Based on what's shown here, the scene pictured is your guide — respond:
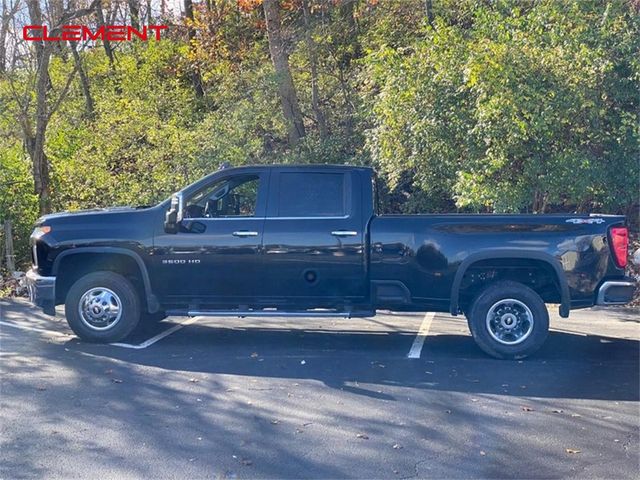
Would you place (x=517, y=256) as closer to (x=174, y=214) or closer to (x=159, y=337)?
(x=174, y=214)

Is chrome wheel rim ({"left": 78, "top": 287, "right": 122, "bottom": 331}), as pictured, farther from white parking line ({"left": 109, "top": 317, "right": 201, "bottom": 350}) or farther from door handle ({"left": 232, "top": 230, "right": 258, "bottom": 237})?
door handle ({"left": 232, "top": 230, "right": 258, "bottom": 237})

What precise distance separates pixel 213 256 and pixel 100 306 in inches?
53.6

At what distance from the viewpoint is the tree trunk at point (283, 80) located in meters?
18.0

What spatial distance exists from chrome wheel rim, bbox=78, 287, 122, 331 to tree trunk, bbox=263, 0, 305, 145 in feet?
32.0

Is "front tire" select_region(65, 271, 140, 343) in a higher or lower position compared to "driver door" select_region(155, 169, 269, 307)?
lower

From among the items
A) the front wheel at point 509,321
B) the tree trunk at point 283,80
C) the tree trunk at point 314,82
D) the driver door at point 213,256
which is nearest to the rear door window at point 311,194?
the driver door at point 213,256

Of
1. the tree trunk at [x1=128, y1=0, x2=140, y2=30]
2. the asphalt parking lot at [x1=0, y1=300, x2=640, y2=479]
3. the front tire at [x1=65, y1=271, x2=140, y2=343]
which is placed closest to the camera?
the asphalt parking lot at [x1=0, y1=300, x2=640, y2=479]

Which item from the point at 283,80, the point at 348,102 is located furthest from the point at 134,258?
the point at 348,102

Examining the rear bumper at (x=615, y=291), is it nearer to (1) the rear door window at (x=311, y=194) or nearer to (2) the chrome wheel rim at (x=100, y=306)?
(1) the rear door window at (x=311, y=194)

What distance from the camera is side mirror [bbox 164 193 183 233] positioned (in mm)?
8383

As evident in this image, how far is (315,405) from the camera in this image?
21.6ft

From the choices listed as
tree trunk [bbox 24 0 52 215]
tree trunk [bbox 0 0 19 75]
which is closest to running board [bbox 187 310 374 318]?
tree trunk [bbox 24 0 52 215]

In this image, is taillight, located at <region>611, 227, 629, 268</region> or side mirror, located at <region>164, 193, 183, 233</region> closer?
taillight, located at <region>611, 227, 629, 268</region>

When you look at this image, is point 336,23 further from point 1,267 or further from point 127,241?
point 127,241
